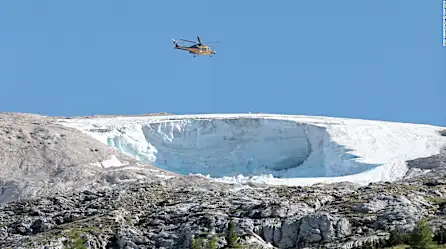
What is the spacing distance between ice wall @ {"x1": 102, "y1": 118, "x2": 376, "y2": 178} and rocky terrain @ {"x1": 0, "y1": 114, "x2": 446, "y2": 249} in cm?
1615

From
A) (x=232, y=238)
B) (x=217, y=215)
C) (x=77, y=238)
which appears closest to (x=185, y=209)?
(x=217, y=215)

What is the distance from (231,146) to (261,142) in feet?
9.39

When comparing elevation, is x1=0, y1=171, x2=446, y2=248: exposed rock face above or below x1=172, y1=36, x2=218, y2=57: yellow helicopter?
below

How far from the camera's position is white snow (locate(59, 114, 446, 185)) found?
96812 mm

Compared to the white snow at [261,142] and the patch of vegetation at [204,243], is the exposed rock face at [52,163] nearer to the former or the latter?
the white snow at [261,142]

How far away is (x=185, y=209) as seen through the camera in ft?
221

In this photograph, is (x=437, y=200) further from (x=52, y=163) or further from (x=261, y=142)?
(x=261, y=142)

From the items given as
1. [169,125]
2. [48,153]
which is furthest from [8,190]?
[169,125]

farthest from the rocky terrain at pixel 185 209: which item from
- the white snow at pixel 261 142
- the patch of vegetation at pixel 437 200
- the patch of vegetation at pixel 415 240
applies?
the white snow at pixel 261 142

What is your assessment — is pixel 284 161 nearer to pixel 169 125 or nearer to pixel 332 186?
pixel 169 125

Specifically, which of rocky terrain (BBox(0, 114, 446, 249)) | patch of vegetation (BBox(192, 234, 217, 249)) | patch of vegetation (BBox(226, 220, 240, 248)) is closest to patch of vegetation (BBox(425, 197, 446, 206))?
rocky terrain (BBox(0, 114, 446, 249))

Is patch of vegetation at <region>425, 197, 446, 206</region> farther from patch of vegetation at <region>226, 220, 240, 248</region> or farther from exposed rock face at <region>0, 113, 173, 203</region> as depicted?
exposed rock face at <region>0, 113, 173, 203</region>

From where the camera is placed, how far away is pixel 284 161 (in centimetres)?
10400

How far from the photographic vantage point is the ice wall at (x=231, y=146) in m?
100
